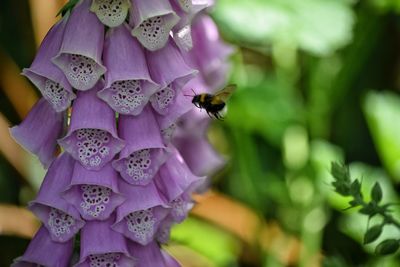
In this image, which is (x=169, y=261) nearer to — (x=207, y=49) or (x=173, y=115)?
(x=173, y=115)

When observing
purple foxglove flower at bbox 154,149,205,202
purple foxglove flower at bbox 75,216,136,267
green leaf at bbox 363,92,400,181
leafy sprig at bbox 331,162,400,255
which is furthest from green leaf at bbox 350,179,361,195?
green leaf at bbox 363,92,400,181

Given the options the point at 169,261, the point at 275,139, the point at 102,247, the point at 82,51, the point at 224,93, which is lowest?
the point at 275,139

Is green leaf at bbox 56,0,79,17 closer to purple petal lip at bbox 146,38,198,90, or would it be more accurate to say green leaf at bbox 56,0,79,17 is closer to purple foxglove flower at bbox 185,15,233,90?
purple petal lip at bbox 146,38,198,90

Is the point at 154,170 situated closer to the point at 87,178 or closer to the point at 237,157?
the point at 87,178

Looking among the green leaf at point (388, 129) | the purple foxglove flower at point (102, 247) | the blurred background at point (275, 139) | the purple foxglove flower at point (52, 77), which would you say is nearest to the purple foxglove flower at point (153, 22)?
the purple foxglove flower at point (52, 77)

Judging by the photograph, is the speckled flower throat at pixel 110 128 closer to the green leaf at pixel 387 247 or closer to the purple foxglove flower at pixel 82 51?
the purple foxglove flower at pixel 82 51

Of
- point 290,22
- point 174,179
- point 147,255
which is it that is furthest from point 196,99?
point 290,22
